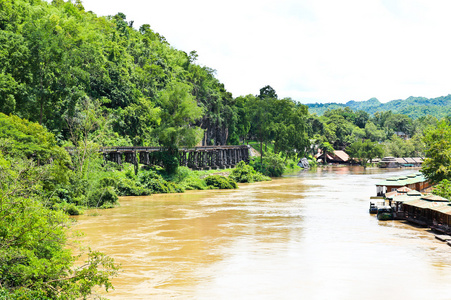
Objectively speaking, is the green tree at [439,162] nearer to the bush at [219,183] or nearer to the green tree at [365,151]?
the bush at [219,183]

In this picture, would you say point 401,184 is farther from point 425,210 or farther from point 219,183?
point 219,183

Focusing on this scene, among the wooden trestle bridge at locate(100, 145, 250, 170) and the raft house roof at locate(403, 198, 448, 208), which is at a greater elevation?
the wooden trestle bridge at locate(100, 145, 250, 170)

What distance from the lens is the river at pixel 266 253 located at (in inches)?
727

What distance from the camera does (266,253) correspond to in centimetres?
2439

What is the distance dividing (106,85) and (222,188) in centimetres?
2247

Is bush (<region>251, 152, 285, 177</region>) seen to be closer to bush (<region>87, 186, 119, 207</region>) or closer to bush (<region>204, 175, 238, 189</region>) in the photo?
bush (<region>204, 175, 238, 189</region>)

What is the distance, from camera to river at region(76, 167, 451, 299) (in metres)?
18.5

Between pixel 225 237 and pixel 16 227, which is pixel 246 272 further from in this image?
pixel 16 227

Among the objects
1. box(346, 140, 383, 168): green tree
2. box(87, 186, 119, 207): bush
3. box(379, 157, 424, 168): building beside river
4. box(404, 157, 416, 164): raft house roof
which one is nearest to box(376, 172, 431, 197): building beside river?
box(87, 186, 119, 207): bush

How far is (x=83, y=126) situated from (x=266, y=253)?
32517mm

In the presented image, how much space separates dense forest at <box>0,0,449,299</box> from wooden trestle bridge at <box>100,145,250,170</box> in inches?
55.1

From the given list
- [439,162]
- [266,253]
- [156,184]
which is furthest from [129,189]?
[439,162]

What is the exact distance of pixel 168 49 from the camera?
354 ft

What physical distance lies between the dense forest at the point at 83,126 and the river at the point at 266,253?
10.0 feet
